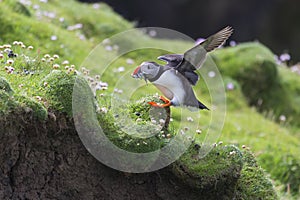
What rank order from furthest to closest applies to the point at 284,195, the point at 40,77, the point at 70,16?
1. the point at 70,16
2. the point at 284,195
3. the point at 40,77

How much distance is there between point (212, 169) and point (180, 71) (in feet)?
2.78

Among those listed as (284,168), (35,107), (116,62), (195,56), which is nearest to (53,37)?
(116,62)

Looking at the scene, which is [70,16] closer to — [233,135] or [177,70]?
[233,135]

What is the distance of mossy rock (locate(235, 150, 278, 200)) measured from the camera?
17.0ft

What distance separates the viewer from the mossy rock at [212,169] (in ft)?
15.7

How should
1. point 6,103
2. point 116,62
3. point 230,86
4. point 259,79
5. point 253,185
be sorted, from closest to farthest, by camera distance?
point 6,103 < point 253,185 < point 116,62 < point 230,86 < point 259,79

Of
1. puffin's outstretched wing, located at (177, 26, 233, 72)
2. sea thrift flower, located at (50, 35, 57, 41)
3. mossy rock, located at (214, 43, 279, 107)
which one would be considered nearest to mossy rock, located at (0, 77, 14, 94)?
puffin's outstretched wing, located at (177, 26, 233, 72)

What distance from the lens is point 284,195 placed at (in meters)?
7.37

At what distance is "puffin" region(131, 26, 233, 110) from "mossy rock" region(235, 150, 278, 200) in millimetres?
971

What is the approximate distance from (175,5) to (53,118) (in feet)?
58.1

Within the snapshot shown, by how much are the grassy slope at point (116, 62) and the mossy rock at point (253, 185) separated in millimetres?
2624

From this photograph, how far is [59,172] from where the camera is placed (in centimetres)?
455

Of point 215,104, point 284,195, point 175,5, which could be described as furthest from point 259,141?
point 175,5

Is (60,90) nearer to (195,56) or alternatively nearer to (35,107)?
(35,107)
